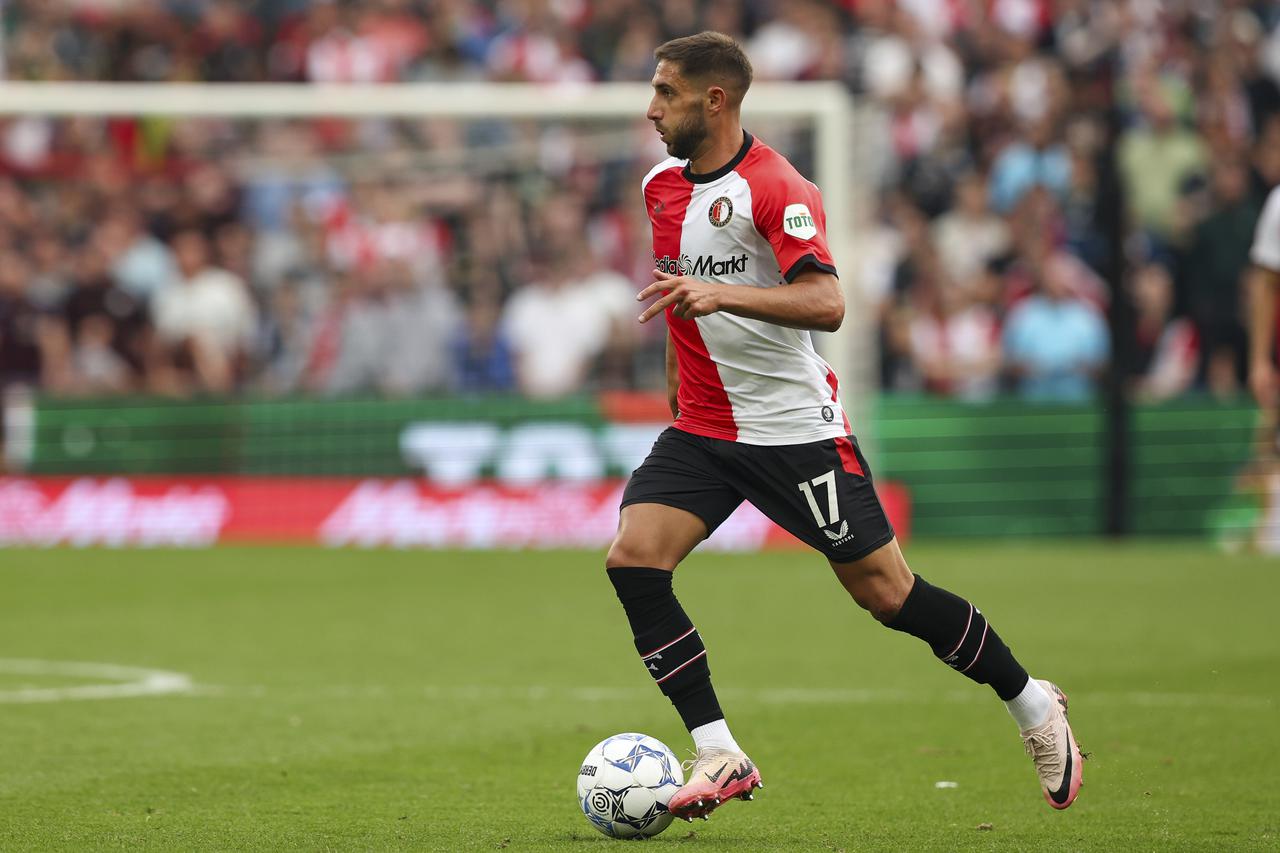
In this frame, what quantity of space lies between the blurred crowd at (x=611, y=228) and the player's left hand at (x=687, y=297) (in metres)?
11.6

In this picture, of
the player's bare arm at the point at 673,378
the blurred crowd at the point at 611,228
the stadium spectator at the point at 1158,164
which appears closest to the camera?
the player's bare arm at the point at 673,378

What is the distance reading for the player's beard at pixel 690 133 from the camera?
20.9ft

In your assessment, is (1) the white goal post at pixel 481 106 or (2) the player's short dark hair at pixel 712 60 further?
(1) the white goal post at pixel 481 106

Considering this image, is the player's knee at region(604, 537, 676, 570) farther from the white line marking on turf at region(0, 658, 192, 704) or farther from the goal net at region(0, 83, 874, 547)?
the goal net at region(0, 83, 874, 547)

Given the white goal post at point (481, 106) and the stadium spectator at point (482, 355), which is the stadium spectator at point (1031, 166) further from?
the stadium spectator at point (482, 355)

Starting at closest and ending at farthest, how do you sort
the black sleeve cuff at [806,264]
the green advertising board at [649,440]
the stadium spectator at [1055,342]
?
the black sleeve cuff at [806,264], the green advertising board at [649,440], the stadium spectator at [1055,342]

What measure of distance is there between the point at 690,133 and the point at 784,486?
3.84ft

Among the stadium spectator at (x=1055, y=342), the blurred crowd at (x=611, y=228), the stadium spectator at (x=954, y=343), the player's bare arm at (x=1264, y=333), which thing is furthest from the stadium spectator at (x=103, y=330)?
the player's bare arm at (x=1264, y=333)

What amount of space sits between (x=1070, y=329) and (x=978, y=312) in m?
0.86

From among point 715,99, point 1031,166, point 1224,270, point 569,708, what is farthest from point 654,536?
point 1031,166

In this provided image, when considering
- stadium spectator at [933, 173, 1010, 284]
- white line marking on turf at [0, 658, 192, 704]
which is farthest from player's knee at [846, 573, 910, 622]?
stadium spectator at [933, 173, 1010, 284]

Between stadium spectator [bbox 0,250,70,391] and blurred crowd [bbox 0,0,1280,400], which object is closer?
blurred crowd [bbox 0,0,1280,400]

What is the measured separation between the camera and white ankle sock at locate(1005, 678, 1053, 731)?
6.52 metres

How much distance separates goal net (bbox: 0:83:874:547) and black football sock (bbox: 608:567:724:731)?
997 cm
